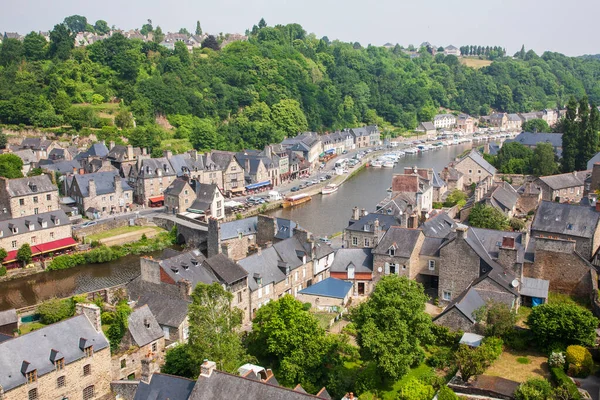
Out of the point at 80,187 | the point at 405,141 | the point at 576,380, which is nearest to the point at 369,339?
the point at 576,380

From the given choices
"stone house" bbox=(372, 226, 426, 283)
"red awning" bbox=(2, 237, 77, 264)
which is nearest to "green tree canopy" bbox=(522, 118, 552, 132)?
"stone house" bbox=(372, 226, 426, 283)

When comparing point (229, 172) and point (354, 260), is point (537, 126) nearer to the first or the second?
point (229, 172)

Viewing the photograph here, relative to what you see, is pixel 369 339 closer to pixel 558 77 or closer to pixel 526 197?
pixel 526 197

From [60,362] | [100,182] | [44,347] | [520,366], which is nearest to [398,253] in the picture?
[520,366]

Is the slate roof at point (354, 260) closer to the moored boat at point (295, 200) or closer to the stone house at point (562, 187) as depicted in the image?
the stone house at point (562, 187)

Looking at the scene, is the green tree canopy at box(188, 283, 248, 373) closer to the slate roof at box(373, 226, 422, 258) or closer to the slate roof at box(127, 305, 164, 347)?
the slate roof at box(127, 305, 164, 347)
